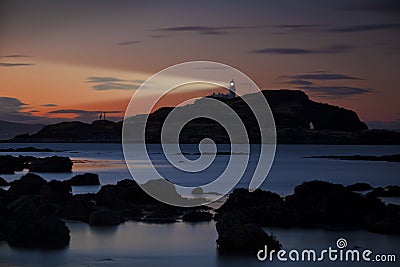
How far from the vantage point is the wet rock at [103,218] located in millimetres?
22391

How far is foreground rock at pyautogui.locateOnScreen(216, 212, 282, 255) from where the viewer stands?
1783 cm

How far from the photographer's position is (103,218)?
73.8ft

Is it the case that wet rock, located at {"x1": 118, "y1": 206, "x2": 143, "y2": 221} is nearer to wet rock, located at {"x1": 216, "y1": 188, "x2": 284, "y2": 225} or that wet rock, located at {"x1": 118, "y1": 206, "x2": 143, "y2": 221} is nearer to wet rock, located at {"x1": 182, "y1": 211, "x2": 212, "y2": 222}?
wet rock, located at {"x1": 182, "y1": 211, "x2": 212, "y2": 222}

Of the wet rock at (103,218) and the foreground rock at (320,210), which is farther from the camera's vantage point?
the foreground rock at (320,210)

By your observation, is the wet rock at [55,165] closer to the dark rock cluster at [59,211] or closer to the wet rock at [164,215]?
the dark rock cluster at [59,211]

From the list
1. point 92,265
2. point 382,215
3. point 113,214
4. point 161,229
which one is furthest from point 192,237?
point 382,215

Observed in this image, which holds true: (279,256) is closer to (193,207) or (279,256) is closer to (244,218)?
(244,218)

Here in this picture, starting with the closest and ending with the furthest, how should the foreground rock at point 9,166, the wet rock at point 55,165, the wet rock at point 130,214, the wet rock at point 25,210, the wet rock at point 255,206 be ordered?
1. the wet rock at point 25,210
2. the wet rock at point 255,206
3. the wet rock at point 130,214
4. the foreground rock at point 9,166
5. the wet rock at point 55,165

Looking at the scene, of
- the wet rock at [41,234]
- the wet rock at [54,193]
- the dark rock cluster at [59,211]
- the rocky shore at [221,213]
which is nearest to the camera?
the rocky shore at [221,213]

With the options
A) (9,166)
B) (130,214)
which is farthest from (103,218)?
(9,166)

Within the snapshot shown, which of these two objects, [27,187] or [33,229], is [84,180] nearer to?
[27,187]

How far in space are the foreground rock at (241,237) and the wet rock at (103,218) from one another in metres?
5.15

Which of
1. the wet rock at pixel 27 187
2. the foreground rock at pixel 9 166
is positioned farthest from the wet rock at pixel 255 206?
the foreground rock at pixel 9 166
